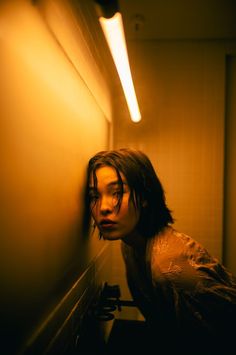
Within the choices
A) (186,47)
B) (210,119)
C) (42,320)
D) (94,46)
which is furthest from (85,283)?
(186,47)

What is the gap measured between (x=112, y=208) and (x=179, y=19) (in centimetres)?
147

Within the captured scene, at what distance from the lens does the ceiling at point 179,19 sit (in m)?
1.56

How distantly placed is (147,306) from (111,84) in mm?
1559

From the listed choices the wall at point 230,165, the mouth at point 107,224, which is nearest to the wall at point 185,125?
the wall at point 230,165

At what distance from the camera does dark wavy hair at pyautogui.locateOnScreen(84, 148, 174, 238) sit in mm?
994

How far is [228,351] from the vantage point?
0.86 metres

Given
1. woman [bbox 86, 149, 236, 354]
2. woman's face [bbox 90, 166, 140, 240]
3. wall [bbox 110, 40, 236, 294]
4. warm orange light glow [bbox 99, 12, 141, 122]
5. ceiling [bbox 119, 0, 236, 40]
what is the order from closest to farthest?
warm orange light glow [bbox 99, 12, 141, 122], woman [bbox 86, 149, 236, 354], woman's face [bbox 90, 166, 140, 240], ceiling [bbox 119, 0, 236, 40], wall [bbox 110, 40, 236, 294]

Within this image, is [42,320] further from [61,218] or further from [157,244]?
[157,244]

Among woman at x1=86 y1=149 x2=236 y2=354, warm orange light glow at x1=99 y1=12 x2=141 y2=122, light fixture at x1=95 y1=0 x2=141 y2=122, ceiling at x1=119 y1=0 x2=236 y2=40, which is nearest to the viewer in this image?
light fixture at x1=95 y1=0 x2=141 y2=122

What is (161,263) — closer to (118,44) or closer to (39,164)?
(39,164)

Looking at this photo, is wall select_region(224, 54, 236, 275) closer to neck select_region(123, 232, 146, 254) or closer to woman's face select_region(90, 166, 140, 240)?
neck select_region(123, 232, 146, 254)

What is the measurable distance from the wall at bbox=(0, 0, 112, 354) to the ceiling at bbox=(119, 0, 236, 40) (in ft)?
2.41

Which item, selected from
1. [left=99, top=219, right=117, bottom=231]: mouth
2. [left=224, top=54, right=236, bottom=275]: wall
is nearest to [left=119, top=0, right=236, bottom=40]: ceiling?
[left=224, top=54, right=236, bottom=275]: wall

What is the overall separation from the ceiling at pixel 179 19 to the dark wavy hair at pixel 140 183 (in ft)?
3.47
